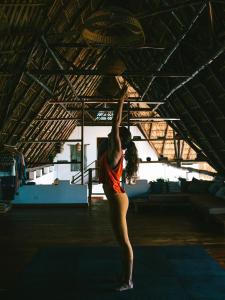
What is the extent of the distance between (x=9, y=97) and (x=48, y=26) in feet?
7.34

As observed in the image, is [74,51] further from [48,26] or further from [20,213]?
[20,213]

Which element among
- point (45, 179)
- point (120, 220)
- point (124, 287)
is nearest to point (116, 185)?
point (120, 220)

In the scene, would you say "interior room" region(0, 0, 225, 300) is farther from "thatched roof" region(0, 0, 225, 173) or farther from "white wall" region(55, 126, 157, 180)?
"white wall" region(55, 126, 157, 180)

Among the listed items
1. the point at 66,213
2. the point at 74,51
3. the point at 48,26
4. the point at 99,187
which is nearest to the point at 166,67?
the point at 74,51

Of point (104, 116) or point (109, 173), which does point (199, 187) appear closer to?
point (109, 173)

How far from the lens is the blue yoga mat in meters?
3.15

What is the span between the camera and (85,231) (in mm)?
5938

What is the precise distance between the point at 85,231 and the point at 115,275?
2344 millimetres

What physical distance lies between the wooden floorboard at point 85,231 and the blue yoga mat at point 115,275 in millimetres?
254

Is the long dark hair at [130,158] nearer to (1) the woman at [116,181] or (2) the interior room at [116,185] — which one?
(2) the interior room at [116,185]

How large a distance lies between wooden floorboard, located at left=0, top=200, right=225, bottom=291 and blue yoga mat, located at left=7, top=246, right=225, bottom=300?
25 centimetres

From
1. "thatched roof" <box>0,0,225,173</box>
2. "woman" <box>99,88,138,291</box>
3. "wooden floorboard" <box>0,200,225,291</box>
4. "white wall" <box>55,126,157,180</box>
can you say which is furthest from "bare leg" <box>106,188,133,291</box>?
"white wall" <box>55,126,157,180</box>

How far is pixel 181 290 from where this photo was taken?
3.23 m

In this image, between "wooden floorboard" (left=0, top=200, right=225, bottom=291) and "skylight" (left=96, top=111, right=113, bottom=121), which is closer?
"wooden floorboard" (left=0, top=200, right=225, bottom=291)
